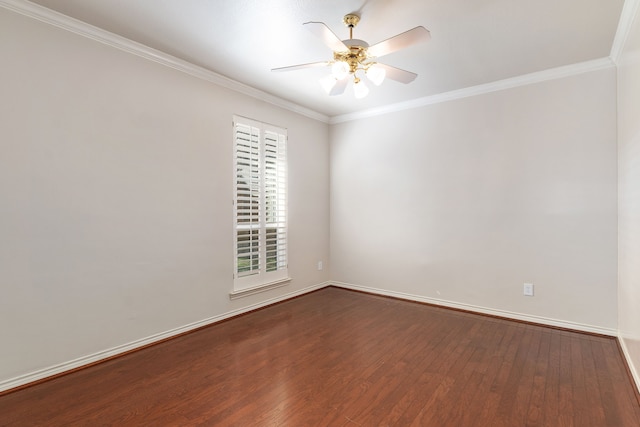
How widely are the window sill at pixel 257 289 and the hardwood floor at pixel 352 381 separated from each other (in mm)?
387

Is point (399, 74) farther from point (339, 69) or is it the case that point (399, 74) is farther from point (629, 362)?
point (629, 362)

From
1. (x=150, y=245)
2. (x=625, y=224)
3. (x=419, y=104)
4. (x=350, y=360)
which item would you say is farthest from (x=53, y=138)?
(x=625, y=224)

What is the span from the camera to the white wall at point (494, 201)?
3.08 metres

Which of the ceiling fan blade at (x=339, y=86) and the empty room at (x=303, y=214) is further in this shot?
the ceiling fan blade at (x=339, y=86)

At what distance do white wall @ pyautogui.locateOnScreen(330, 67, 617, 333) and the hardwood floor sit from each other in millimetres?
512

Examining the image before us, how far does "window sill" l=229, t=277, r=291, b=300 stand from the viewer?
3629 millimetres

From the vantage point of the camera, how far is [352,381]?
229 centimetres

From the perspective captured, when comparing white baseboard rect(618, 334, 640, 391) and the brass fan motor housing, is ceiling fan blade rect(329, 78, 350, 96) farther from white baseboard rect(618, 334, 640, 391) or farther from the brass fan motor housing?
white baseboard rect(618, 334, 640, 391)

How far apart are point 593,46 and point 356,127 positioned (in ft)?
8.85

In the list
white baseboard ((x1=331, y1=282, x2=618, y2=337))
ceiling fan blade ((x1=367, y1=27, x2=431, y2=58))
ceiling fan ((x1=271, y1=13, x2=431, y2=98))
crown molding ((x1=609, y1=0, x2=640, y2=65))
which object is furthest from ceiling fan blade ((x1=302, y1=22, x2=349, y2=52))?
white baseboard ((x1=331, y1=282, x2=618, y2=337))

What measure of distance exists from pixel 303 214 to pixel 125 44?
2.73 metres

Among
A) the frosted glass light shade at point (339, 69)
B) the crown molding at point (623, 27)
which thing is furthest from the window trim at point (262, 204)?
the crown molding at point (623, 27)

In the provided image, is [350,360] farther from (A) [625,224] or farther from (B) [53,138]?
(B) [53,138]

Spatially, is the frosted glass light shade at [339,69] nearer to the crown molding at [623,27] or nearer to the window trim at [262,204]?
the window trim at [262,204]
